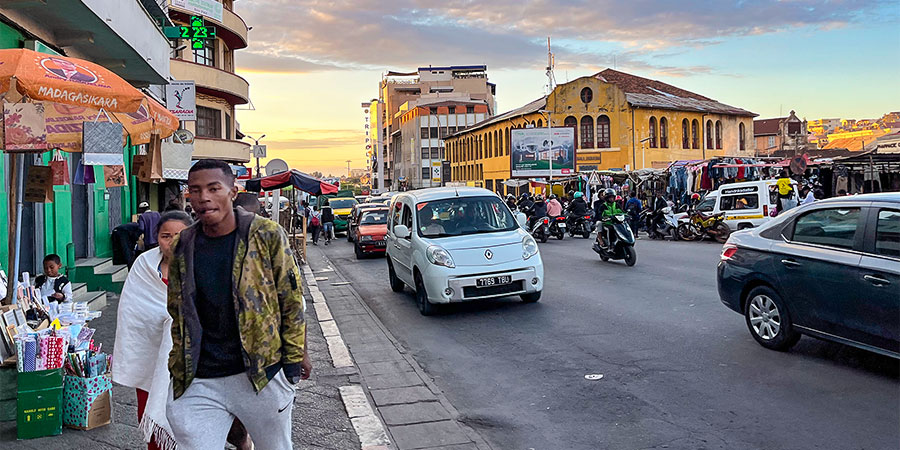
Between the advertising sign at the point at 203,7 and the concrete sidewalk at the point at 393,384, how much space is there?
2367 centimetres

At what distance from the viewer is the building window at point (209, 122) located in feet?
118

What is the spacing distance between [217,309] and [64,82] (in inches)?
143

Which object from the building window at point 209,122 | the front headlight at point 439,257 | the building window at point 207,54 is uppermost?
the building window at point 207,54

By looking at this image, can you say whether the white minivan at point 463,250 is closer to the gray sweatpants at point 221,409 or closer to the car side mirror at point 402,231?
the car side mirror at point 402,231

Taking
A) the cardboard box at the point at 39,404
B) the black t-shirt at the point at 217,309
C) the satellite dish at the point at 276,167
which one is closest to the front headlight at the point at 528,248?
the cardboard box at the point at 39,404

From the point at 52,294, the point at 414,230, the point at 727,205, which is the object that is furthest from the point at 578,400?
the point at 727,205

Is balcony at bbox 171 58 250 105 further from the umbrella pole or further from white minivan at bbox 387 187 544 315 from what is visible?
the umbrella pole

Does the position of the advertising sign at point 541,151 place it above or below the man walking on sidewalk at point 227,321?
above

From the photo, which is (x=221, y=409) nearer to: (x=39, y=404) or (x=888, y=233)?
(x=39, y=404)

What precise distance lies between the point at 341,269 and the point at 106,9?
31.1 feet

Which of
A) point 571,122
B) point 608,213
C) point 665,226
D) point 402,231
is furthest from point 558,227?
point 571,122

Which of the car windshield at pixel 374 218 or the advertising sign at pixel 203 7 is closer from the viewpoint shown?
the car windshield at pixel 374 218

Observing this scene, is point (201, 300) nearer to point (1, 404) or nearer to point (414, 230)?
point (1, 404)

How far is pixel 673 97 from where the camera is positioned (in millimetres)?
61469
